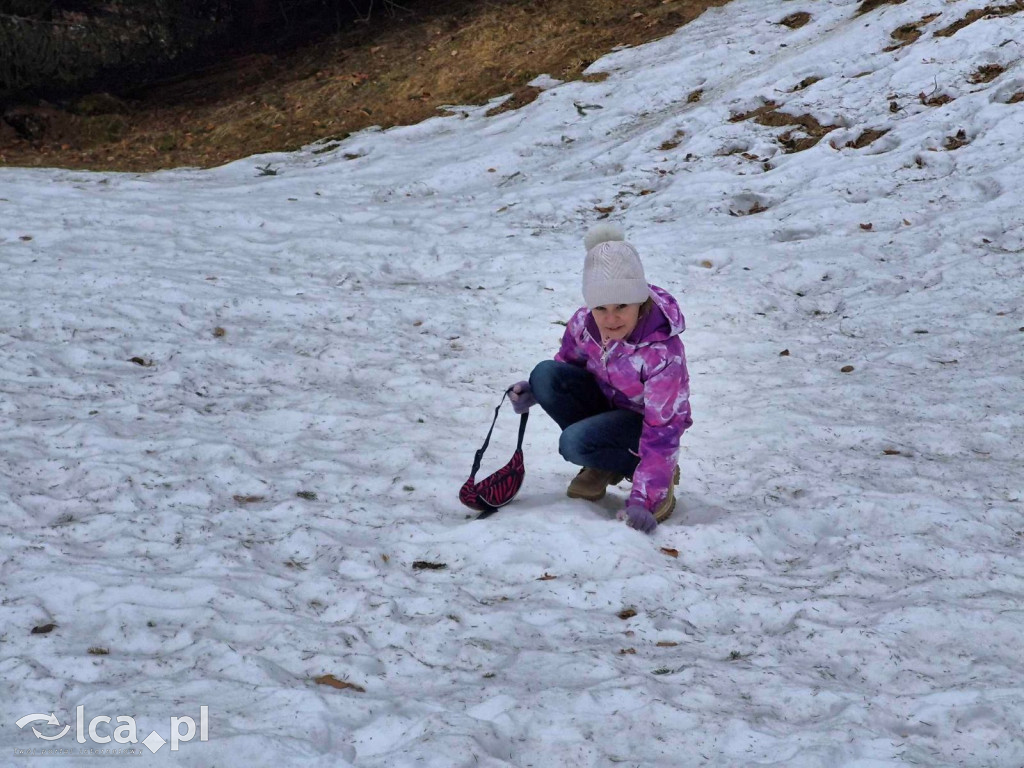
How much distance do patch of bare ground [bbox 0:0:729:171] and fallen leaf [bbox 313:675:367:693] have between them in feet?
30.6

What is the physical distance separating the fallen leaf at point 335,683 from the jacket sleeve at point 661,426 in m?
1.56

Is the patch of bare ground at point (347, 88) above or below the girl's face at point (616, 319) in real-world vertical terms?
above

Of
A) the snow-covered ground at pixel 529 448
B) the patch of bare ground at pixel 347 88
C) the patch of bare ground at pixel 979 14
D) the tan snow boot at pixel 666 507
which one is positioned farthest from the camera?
the patch of bare ground at pixel 347 88

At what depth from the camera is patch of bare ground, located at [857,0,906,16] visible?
1135 centimetres

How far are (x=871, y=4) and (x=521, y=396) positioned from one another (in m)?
9.74

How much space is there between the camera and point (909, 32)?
34.6 ft

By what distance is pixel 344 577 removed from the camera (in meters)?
3.91

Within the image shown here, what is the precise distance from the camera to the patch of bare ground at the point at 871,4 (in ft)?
37.3

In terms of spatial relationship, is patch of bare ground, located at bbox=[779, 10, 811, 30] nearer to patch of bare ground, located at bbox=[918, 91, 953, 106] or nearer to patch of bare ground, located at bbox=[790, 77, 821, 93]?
patch of bare ground, located at bbox=[790, 77, 821, 93]

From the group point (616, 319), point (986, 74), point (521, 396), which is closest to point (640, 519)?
point (521, 396)

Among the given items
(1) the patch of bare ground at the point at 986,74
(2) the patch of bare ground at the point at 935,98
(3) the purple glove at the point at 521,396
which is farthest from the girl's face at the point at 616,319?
(1) the patch of bare ground at the point at 986,74

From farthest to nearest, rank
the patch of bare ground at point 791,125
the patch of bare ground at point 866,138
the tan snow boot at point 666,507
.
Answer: the patch of bare ground at point 791,125, the patch of bare ground at point 866,138, the tan snow boot at point 666,507

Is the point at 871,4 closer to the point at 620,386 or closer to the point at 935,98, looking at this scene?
the point at 935,98

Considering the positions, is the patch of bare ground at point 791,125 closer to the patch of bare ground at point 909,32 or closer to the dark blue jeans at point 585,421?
the patch of bare ground at point 909,32
